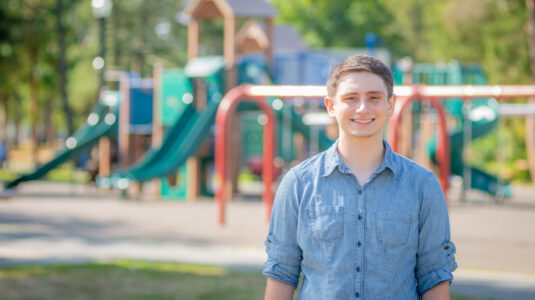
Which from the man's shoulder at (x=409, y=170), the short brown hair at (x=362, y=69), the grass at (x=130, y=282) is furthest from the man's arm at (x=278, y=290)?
the grass at (x=130, y=282)

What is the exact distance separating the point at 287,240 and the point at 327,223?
0.18 meters

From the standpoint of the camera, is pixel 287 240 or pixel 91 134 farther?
pixel 91 134

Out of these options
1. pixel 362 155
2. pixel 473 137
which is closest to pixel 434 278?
pixel 362 155

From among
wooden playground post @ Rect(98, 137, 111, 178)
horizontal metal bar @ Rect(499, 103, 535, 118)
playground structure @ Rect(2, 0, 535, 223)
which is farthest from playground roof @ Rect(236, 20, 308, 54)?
horizontal metal bar @ Rect(499, 103, 535, 118)

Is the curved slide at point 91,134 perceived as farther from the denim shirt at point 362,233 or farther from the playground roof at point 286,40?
the denim shirt at point 362,233

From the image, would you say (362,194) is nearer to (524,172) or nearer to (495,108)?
(495,108)

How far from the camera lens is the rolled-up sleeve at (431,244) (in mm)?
2576

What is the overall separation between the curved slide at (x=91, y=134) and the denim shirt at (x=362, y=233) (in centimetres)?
1773

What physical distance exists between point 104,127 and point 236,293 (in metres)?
15.3

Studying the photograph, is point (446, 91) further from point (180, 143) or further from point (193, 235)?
point (180, 143)

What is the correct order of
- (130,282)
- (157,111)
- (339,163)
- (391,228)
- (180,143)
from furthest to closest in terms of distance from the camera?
(157,111) < (180,143) < (130,282) < (339,163) < (391,228)

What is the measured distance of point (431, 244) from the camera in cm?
258

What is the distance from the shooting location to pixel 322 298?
2.56 m

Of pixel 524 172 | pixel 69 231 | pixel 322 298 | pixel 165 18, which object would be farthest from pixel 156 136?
pixel 165 18
